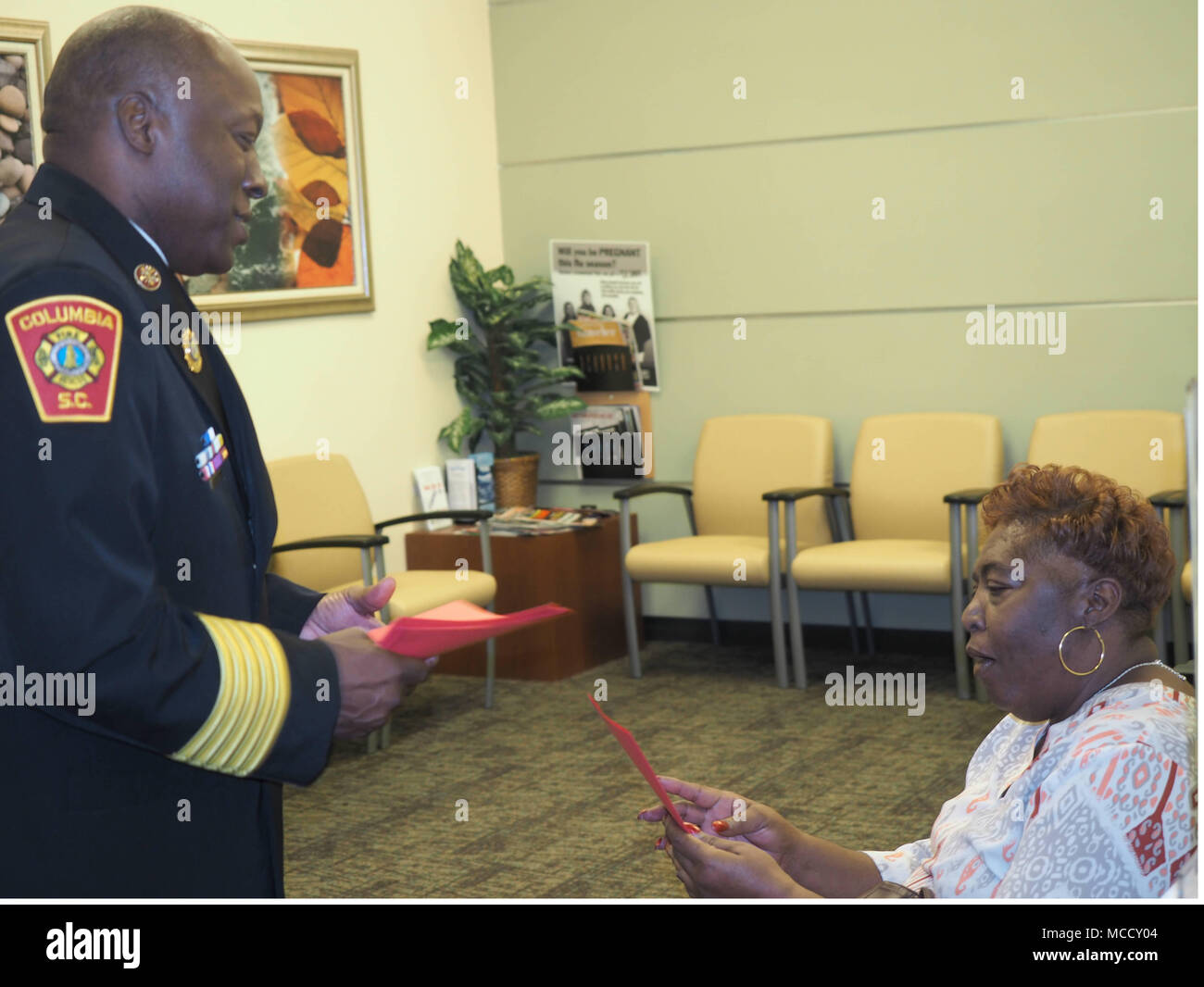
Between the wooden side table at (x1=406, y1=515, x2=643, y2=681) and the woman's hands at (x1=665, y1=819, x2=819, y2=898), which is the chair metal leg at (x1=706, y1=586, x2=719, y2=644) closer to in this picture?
the wooden side table at (x1=406, y1=515, x2=643, y2=681)

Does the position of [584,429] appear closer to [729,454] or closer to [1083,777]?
[729,454]

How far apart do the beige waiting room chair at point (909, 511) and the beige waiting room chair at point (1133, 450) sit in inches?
9.0

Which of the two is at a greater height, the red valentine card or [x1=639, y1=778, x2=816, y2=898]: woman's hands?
the red valentine card

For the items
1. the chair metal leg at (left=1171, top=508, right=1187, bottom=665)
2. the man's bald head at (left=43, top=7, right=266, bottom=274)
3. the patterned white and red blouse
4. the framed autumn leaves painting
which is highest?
the framed autumn leaves painting

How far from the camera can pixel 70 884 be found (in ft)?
4.40

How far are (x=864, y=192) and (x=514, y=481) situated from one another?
1.96m

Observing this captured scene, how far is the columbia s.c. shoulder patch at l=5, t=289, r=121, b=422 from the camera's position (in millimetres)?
1198

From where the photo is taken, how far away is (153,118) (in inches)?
55.2

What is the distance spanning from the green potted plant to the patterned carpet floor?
103cm

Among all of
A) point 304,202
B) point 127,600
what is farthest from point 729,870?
point 304,202

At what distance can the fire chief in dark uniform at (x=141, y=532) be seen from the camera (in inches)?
46.5

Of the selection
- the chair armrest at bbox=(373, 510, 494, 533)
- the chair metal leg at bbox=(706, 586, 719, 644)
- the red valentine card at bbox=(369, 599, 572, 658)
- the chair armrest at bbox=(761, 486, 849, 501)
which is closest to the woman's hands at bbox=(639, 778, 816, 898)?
the red valentine card at bbox=(369, 599, 572, 658)
